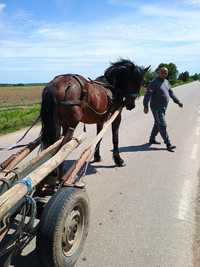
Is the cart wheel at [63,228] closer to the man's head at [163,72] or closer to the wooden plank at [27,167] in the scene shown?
the wooden plank at [27,167]

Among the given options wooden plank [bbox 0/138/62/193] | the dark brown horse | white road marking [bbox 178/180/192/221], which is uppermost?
the dark brown horse

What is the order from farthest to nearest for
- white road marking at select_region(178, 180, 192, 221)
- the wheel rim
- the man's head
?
1. the man's head
2. white road marking at select_region(178, 180, 192, 221)
3. the wheel rim

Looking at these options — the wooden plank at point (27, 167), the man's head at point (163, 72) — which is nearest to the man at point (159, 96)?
the man's head at point (163, 72)

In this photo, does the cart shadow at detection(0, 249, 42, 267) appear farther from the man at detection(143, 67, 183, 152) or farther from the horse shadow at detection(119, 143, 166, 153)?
the man at detection(143, 67, 183, 152)

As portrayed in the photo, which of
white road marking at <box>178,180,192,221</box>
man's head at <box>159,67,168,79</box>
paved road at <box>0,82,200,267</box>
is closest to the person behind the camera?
paved road at <box>0,82,200,267</box>

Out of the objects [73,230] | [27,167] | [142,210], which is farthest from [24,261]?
[142,210]

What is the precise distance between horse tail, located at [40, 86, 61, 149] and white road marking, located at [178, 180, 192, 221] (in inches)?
83.7

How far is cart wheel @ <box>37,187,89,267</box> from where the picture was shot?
384cm

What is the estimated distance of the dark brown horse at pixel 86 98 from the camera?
6.24 metres

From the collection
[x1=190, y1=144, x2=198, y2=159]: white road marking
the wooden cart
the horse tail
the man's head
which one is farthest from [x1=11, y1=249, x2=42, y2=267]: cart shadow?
the man's head

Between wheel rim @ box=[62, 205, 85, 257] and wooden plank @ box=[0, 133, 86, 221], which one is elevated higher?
wooden plank @ box=[0, 133, 86, 221]

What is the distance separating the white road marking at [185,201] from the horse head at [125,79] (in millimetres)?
2184

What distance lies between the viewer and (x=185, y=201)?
6508 mm

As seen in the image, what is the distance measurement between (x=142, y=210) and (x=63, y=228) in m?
2.28
